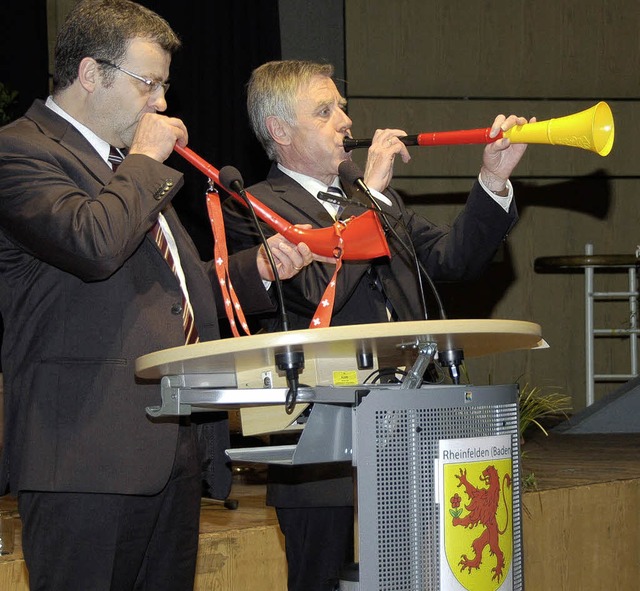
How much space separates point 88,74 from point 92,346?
19.2 inches

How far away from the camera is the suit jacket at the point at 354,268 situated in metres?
1.91

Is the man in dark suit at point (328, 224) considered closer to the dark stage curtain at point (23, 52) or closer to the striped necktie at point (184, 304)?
the striped necktie at point (184, 304)

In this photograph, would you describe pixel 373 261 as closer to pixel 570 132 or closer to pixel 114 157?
pixel 570 132

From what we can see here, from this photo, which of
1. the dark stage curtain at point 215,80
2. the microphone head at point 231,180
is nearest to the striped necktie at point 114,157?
the microphone head at point 231,180

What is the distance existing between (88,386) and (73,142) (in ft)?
1.37

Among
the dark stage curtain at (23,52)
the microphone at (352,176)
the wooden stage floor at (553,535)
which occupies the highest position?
the dark stage curtain at (23,52)

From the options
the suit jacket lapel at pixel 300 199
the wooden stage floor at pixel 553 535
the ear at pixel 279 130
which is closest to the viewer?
the suit jacket lapel at pixel 300 199

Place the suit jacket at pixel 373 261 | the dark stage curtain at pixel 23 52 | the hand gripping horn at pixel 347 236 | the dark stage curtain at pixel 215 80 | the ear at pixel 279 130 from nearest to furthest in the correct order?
the hand gripping horn at pixel 347 236, the suit jacket at pixel 373 261, the ear at pixel 279 130, the dark stage curtain at pixel 23 52, the dark stage curtain at pixel 215 80

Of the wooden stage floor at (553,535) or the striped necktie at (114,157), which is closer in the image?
the striped necktie at (114,157)

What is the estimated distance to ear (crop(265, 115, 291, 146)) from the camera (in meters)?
2.19

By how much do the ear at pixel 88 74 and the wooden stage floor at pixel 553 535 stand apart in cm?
112

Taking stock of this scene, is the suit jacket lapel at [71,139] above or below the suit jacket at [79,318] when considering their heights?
above

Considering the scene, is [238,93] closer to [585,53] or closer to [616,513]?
[585,53]

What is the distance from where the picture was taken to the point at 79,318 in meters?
1.50
